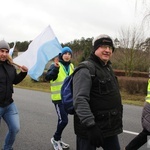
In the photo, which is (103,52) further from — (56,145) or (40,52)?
(56,145)

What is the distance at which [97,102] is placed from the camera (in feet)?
9.55

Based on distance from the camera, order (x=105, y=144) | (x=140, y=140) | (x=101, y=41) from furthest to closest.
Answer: (x=140, y=140) → (x=105, y=144) → (x=101, y=41)

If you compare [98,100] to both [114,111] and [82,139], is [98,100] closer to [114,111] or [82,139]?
[114,111]

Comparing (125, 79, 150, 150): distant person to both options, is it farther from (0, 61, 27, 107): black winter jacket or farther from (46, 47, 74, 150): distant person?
(0, 61, 27, 107): black winter jacket

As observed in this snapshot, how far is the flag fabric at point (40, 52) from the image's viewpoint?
5191 mm

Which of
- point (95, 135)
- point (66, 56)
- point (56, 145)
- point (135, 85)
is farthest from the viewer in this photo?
point (135, 85)

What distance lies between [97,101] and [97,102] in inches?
0.4

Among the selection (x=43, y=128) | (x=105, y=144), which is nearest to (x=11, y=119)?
(x=105, y=144)

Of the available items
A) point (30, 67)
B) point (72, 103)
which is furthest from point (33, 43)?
point (72, 103)

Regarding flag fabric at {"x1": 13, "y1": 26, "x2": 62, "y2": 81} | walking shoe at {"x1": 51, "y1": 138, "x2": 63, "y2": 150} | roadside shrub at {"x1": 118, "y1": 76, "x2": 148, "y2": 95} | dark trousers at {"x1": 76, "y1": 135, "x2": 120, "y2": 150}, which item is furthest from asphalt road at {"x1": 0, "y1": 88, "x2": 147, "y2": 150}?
roadside shrub at {"x1": 118, "y1": 76, "x2": 148, "y2": 95}

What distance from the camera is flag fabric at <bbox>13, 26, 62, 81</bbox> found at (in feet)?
17.0

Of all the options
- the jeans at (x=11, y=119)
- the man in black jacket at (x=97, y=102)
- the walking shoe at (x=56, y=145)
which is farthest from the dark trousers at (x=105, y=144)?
the walking shoe at (x=56, y=145)

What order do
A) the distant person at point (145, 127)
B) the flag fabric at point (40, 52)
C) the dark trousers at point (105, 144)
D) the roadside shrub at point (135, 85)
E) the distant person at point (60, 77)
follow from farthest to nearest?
the roadside shrub at point (135, 85)
the flag fabric at point (40, 52)
the distant person at point (60, 77)
the distant person at point (145, 127)
the dark trousers at point (105, 144)

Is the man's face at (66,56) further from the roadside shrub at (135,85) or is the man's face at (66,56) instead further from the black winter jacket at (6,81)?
the roadside shrub at (135,85)
